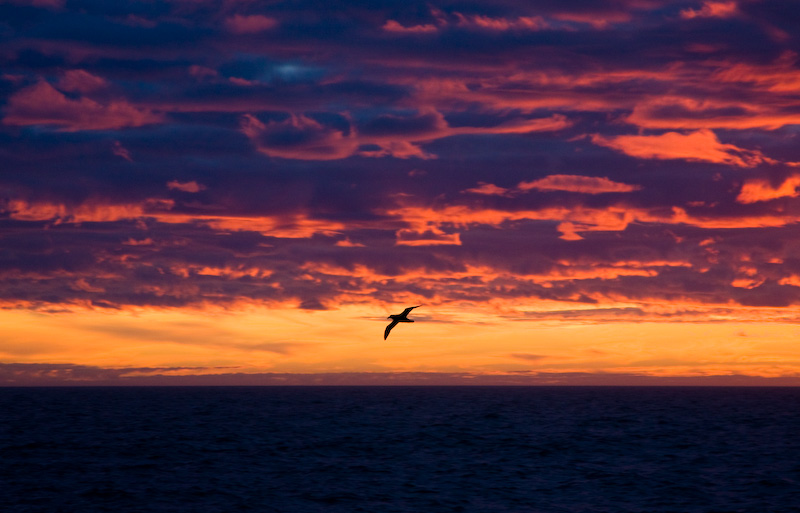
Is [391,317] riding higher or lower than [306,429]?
higher

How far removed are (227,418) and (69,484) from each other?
61608mm

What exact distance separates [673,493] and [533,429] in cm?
4429

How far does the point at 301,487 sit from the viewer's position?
46531 mm

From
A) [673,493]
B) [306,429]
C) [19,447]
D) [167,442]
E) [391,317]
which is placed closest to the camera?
[391,317]

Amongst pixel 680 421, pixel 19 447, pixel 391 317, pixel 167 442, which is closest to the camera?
pixel 391 317

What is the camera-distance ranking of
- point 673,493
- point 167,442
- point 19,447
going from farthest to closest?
point 167,442, point 19,447, point 673,493

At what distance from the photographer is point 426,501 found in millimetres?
42406

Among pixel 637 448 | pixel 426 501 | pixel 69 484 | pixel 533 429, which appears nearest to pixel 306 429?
pixel 533 429

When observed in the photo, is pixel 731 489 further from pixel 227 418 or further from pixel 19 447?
pixel 227 418

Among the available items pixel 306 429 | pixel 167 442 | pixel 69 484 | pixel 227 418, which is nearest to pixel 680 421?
pixel 306 429

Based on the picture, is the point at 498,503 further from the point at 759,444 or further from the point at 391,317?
the point at 759,444

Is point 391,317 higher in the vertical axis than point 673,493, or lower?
higher

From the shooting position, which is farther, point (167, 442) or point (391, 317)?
point (167, 442)

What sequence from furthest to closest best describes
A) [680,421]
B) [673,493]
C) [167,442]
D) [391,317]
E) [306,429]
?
1. [680,421]
2. [306,429]
3. [167,442]
4. [673,493]
5. [391,317]
